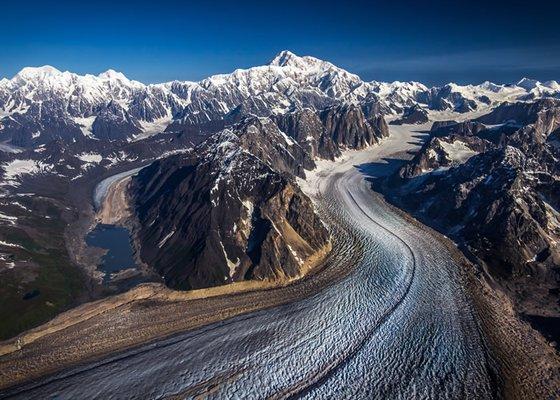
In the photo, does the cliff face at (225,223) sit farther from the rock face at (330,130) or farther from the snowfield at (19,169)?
the snowfield at (19,169)

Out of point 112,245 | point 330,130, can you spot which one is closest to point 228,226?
point 112,245

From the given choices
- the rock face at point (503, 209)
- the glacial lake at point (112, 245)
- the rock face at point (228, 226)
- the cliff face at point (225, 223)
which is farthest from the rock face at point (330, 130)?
the glacial lake at point (112, 245)

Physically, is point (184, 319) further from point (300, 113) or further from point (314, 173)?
point (300, 113)

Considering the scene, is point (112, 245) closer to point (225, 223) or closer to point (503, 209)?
point (225, 223)

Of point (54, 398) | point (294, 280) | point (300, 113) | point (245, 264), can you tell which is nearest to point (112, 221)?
point (245, 264)

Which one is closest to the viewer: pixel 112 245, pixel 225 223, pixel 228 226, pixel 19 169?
pixel 228 226

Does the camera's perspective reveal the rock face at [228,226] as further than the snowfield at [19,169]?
No
